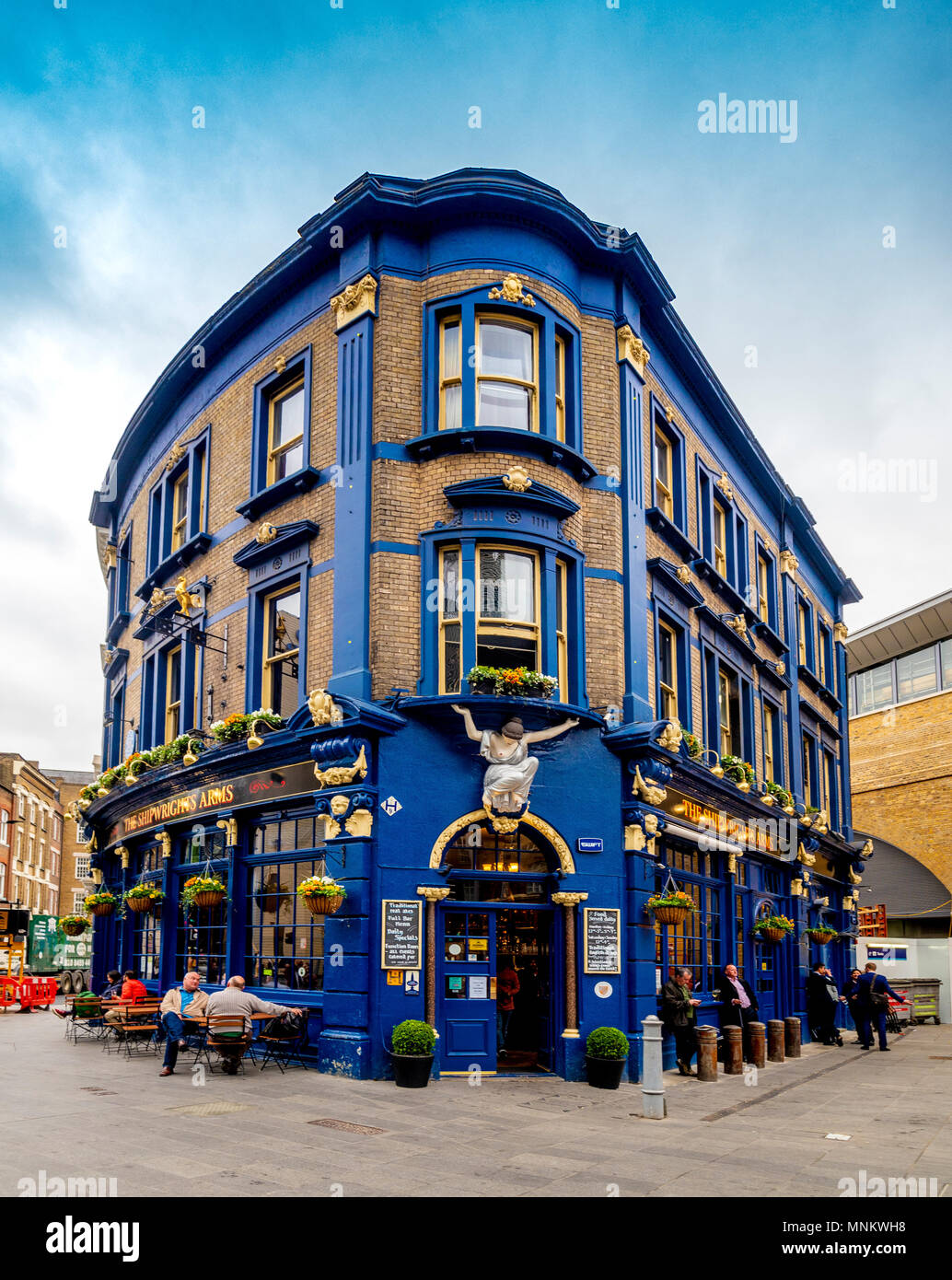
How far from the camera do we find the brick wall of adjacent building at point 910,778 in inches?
1580

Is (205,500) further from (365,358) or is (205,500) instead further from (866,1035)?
(866,1035)

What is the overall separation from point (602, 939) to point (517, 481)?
21.1ft

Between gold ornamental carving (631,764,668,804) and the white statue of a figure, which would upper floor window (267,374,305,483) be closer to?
the white statue of a figure

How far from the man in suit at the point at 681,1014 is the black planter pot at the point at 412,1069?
14.3ft

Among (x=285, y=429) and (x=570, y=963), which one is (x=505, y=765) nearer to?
(x=570, y=963)

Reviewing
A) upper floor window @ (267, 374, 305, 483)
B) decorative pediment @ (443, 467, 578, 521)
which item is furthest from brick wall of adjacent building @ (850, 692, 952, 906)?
upper floor window @ (267, 374, 305, 483)

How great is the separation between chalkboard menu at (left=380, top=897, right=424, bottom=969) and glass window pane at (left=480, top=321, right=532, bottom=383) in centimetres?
768

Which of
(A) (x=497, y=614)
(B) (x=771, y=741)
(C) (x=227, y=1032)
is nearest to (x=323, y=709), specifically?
(A) (x=497, y=614)

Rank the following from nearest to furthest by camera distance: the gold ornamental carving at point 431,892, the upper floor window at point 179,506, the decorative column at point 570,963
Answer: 1. the gold ornamental carving at point 431,892
2. the decorative column at point 570,963
3. the upper floor window at point 179,506

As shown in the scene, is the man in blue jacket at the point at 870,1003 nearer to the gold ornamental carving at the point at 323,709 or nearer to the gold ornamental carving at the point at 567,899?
the gold ornamental carving at the point at 567,899

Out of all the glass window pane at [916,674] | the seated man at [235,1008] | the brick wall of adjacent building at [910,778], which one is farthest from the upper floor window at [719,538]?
the glass window pane at [916,674]

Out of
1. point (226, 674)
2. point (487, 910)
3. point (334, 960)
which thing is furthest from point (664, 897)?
point (226, 674)

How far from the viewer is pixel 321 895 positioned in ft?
46.1

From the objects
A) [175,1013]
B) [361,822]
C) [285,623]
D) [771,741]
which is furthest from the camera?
[771,741]
